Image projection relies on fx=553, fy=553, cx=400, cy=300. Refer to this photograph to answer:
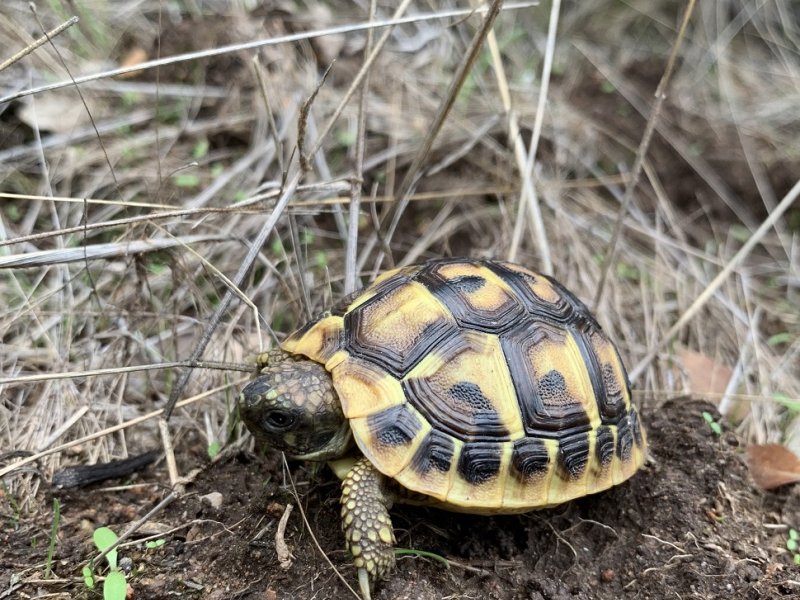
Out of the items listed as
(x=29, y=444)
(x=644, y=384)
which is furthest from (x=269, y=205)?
(x=644, y=384)

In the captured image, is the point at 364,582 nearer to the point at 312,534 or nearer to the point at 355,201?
the point at 312,534

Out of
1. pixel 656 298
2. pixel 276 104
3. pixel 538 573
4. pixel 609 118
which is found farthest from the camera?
pixel 609 118

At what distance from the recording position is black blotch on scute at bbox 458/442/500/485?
1.63m

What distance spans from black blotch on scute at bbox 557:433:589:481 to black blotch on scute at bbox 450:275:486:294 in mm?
567

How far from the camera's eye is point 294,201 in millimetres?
2465

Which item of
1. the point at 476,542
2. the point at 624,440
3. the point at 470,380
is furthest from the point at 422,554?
the point at 624,440

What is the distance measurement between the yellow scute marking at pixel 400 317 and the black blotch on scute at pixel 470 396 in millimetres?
194

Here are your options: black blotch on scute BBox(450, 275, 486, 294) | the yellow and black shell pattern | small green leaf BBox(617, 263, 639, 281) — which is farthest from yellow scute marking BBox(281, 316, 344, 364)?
small green leaf BBox(617, 263, 639, 281)

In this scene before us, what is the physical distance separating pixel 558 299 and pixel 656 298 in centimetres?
126

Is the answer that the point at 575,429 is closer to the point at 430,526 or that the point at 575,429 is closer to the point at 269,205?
the point at 430,526

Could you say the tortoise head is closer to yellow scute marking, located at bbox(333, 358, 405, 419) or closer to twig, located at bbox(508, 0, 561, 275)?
yellow scute marking, located at bbox(333, 358, 405, 419)

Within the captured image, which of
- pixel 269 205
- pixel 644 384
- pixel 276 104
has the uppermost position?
pixel 276 104

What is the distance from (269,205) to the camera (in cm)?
235

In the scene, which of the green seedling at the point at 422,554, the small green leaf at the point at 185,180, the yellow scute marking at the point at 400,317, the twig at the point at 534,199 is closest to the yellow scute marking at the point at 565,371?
the yellow scute marking at the point at 400,317
